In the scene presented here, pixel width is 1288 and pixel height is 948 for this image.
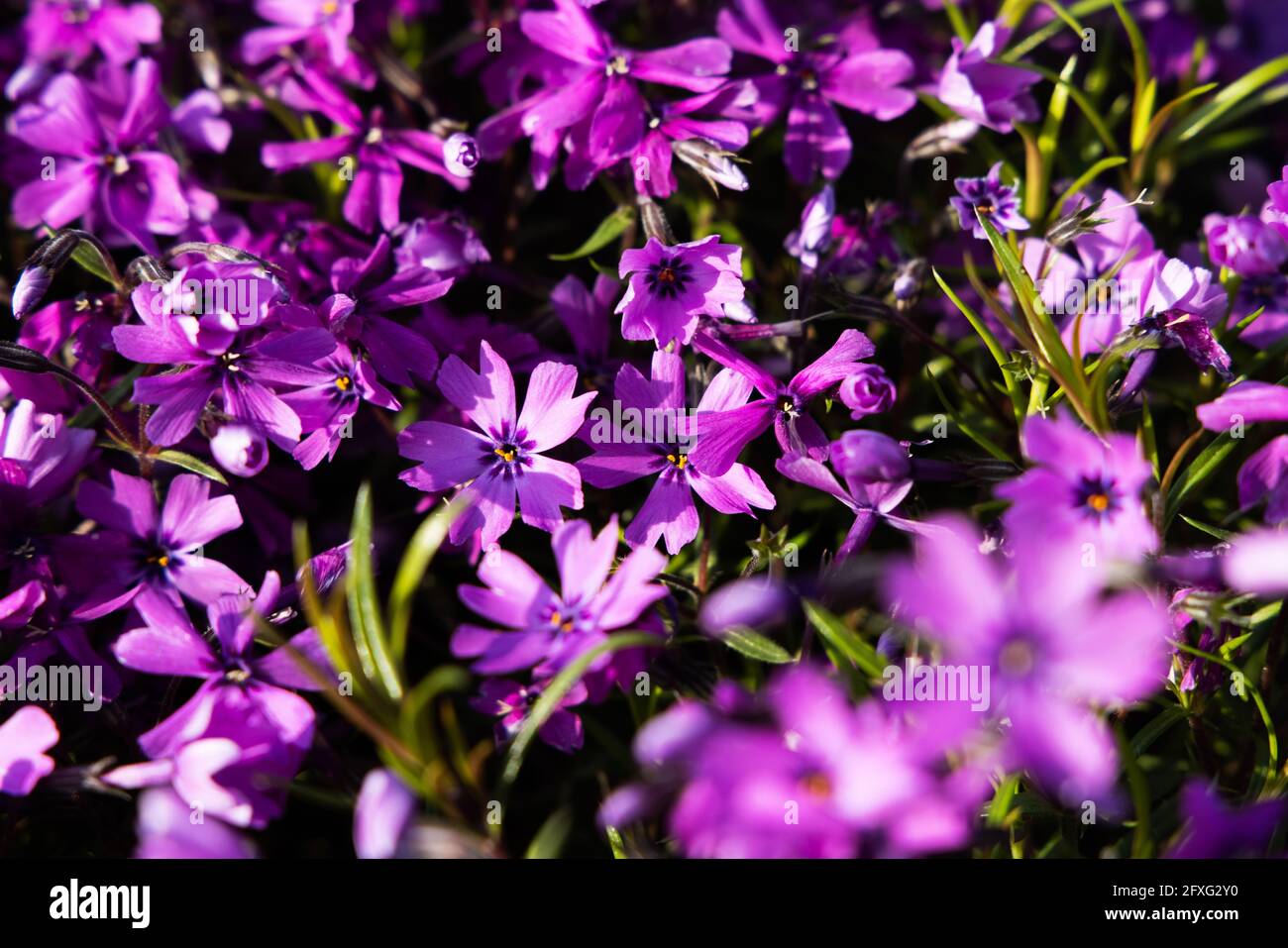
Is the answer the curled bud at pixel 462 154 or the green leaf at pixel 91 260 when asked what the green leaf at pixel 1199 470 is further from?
the green leaf at pixel 91 260

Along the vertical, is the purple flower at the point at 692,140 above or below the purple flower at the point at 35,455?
above

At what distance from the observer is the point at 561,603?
1287 millimetres

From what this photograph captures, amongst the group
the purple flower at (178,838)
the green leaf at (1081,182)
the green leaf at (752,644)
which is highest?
the green leaf at (1081,182)

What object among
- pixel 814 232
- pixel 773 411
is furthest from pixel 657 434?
pixel 814 232

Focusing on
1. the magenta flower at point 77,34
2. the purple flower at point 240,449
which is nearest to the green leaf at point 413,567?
the purple flower at point 240,449

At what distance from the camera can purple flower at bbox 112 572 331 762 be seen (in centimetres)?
126

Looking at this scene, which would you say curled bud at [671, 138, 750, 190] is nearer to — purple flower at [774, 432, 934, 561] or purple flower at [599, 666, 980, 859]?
purple flower at [774, 432, 934, 561]

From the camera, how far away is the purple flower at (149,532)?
1.42m

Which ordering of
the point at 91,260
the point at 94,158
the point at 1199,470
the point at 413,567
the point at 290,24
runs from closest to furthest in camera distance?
the point at 413,567 < the point at 1199,470 < the point at 91,260 < the point at 94,158 < the point at 290,24

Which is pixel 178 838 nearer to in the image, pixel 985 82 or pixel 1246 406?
pixel 1246 406

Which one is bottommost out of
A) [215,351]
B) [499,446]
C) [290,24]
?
[499,446]

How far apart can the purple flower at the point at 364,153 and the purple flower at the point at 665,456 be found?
1.58 ft

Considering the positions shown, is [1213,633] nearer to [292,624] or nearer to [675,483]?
[675,483]

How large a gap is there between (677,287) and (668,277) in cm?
2
